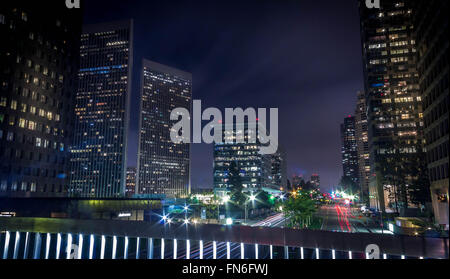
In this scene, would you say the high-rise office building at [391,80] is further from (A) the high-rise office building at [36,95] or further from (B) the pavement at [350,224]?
(A) the high-rise office building at [36,95]

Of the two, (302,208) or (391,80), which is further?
(391,80)

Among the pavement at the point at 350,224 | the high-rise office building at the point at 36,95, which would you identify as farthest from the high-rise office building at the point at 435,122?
the high-rise office building at the point at 36,95

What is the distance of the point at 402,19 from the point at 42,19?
131m

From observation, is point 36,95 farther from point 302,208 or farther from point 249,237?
point 249,237

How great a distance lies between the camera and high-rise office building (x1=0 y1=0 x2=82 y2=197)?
63688 millimetres

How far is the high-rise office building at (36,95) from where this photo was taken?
63688 millimetres

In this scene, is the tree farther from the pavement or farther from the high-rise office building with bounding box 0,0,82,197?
the high-rise office building with bounding box 0,0,82,197

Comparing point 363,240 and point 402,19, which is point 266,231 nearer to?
→ point 363,240

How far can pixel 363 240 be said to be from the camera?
808 inches

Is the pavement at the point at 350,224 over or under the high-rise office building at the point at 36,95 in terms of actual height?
under

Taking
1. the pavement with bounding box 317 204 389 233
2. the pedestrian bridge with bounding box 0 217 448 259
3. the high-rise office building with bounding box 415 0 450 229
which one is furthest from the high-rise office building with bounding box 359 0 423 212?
the pedestrian bridge with bounding box 0 217 448 259

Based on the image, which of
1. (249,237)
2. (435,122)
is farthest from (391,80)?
(249,237)

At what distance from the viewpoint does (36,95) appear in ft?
Result: 232
